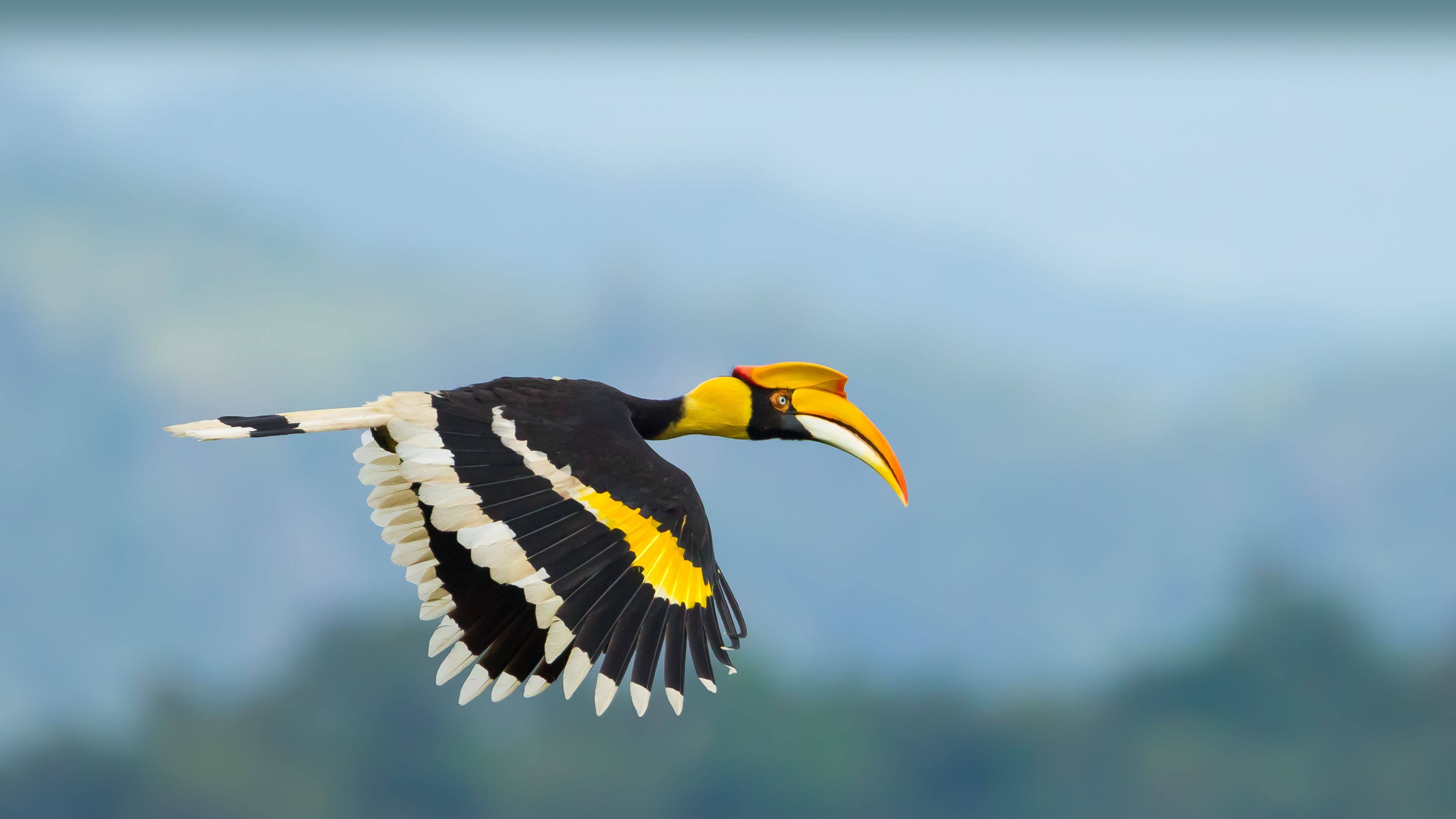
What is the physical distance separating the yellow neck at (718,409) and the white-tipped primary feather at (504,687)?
145cm

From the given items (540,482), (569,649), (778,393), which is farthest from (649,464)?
(778,393)

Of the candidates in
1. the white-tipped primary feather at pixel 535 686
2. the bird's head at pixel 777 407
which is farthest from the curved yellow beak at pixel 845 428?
the white-tipped primary feather at pixel 535 686

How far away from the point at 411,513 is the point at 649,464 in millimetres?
1492

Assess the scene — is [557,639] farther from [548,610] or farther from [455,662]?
[455,662]

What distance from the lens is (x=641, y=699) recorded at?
507cm

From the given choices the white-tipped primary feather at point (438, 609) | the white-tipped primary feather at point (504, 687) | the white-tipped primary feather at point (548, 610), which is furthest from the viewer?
the white-tipped primary feather at point (438, 609)

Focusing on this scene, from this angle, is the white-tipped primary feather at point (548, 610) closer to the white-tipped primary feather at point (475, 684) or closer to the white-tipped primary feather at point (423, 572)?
the white-tipped primary feather at point (475, 684)

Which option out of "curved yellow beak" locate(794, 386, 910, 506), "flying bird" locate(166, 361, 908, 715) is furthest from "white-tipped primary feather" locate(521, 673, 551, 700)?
"curved yellow beak" locate(794, 386, 910, 506)

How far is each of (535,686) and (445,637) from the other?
0.62 m

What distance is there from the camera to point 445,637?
20.1 ft

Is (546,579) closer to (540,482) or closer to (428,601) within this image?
(540,482)

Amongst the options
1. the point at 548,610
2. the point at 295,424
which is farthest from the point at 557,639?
the point at 295,424

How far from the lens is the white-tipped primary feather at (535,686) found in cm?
566

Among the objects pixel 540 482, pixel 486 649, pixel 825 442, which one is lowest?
pixel 486 649
